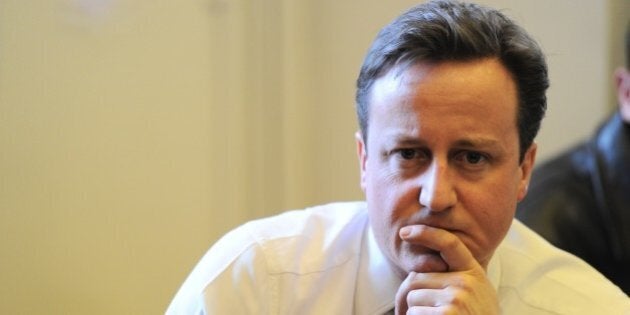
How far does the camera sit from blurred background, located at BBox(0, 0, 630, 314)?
1.75 meters

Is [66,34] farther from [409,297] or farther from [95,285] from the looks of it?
[409,297]

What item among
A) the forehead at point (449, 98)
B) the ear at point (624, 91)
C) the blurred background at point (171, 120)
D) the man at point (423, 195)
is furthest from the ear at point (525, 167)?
the blurred background at point (171, 120)

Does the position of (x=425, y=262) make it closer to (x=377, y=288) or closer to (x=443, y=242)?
(x=443, y=242)


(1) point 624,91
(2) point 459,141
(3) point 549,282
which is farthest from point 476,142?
(1) point 624,91

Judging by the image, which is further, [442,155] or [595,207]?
[595,207]

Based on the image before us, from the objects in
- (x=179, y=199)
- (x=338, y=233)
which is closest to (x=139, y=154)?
(x=179, y=199)

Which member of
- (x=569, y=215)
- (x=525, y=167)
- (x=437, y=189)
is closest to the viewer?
(x=437, y=189)

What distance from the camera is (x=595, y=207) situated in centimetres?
179

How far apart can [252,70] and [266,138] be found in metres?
0.21

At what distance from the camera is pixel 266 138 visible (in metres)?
2.34

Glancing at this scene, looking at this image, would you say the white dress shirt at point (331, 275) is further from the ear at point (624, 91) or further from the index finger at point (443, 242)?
the ear at point (624, 91)

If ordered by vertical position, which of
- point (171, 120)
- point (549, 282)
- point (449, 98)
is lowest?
point (549, 282)

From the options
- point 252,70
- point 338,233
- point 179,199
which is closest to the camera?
point 338,233

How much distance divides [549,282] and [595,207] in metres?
0.41
